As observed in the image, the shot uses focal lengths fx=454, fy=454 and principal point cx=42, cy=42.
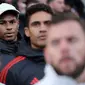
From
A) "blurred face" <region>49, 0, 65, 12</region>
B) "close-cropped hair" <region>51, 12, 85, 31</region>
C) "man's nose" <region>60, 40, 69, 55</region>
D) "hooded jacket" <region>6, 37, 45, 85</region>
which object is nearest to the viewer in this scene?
"man's nose" <region>60, 40, 69, 55</region>

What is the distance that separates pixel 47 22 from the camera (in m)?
4.52

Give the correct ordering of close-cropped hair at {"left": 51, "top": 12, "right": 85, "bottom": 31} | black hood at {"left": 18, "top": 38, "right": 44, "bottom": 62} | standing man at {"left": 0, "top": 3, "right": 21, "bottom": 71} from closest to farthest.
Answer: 1. close-cropped hair at {"left": 51, "top": 12, "right": 85, "bottom": 31}
2. black hood at {"left": 18, "top": 38, "right": 44, "bottom": 62}
3. standing man at {"left": 0, "top": 3, "right": 21, "bottom": 71}

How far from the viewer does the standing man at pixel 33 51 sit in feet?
13.6

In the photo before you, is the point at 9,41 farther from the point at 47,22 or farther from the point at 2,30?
the point at 47,22

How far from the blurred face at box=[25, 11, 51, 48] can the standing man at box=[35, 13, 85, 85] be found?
1.85 metres

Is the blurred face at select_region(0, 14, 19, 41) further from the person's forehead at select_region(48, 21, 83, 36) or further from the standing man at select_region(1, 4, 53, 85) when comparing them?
the person's forehead at select_region(48, 21, 83, 36)

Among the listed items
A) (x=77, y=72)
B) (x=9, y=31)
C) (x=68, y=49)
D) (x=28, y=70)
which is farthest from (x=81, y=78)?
(x=9, y=31)

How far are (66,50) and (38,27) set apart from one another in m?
2.12

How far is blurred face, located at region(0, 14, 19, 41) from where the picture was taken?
500 centimetres

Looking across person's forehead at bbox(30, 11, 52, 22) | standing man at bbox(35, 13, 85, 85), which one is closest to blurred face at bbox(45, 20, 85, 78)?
standing man at bbox(35, 13, 85, 85)

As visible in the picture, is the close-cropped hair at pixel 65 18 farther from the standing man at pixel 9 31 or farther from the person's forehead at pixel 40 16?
the standing man at pixel 9 31

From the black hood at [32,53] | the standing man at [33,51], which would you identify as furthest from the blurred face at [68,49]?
the black hood at [32,53]

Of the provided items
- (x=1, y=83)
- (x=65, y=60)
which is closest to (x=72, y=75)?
(x=65, y=60)

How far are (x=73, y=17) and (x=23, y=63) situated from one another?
67.8 inches
